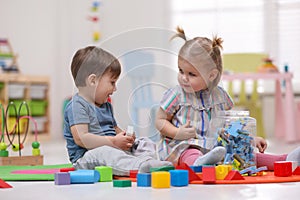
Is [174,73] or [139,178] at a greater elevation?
[174,73]

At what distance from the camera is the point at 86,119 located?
1665 millimetres

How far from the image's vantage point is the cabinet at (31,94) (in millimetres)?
3992

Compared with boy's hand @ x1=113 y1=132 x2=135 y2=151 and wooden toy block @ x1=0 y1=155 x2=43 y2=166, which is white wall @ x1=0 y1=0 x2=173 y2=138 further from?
boy's hand @ x1=113 y1=132 x2=135 y2=151

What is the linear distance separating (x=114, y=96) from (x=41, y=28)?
3136 mm

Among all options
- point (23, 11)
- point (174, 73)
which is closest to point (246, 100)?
point (23, 11)

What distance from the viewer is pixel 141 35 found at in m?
1.58

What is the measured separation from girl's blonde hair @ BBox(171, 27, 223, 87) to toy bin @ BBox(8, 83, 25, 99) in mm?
2584

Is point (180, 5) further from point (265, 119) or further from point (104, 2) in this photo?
point (265, 119)

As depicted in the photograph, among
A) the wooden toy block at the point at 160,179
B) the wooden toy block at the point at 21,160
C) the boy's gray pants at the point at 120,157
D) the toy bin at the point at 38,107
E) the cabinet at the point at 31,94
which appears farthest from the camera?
the toy bin at the point at 38,107

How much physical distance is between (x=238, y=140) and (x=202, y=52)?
288 mm

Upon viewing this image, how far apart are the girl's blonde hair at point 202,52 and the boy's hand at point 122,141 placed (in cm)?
29

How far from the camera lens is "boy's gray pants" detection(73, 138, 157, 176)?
1.55m

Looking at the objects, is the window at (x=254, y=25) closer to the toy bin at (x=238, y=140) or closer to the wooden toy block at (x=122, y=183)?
the toy bin at (x=238, y=140)

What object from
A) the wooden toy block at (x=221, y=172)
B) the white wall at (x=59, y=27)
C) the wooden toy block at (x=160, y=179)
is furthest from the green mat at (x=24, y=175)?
the white wall at (x=59, y=27)
